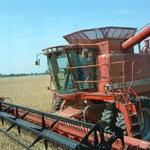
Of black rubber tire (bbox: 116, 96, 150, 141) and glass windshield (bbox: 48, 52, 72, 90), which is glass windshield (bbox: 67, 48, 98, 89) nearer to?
glass windshield (bbox: 48, 52, 72, 90)

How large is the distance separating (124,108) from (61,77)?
88.9 inches

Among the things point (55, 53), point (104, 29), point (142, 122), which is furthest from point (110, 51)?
point (142, 122)

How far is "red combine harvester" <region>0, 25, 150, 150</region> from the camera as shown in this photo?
6.76 meters

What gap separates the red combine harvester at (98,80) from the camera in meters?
6.76

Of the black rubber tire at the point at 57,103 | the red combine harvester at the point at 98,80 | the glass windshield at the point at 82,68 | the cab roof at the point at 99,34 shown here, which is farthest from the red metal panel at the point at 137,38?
the black rubber tire at the point at 57,103

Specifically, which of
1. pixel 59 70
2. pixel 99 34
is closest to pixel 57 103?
pixel 59 70

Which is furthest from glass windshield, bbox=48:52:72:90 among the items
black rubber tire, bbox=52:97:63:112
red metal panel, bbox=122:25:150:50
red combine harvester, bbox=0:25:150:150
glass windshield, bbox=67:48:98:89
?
red metal panel, bbox=122:25:150:50

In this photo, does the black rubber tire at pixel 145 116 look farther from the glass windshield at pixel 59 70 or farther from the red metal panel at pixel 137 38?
the glass windshield at pixel 59 70

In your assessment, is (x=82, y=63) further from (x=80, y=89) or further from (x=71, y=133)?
(x=71, y=133)

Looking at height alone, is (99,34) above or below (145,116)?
above

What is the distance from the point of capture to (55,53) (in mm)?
8320

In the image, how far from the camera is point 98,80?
25.8 ft

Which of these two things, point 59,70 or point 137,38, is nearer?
point 137,38

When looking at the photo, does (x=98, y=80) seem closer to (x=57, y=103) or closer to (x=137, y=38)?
(x=137, y=38)
